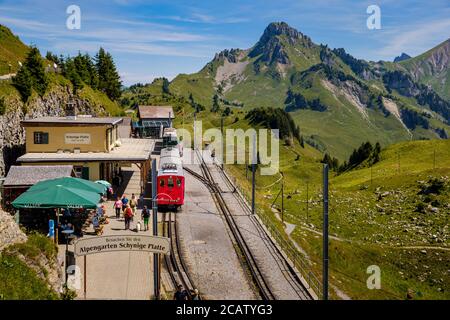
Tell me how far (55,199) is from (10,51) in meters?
57.5

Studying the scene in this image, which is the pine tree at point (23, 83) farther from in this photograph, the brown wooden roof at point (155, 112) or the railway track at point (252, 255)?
the brown wooden roof at point (155, 112)

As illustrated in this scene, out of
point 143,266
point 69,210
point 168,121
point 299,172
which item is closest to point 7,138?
point 69,210

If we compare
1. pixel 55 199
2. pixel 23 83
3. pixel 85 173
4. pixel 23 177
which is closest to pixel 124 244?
pixel 55 199

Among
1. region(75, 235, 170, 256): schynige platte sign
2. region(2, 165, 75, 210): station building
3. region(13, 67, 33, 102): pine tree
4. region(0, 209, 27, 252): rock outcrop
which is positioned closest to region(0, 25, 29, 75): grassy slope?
region(13, 67, 33, 102): pine tree

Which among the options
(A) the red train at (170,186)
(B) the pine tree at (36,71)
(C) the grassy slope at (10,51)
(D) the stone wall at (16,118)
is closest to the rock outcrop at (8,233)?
(A) the red train at (170,186)

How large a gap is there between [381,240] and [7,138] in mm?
38006

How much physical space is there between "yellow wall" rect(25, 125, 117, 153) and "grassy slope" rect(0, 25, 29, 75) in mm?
16104

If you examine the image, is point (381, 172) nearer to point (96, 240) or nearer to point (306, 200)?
point (306, 200)

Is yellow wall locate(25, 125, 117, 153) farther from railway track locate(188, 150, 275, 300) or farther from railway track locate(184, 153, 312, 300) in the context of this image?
railway track locate(184, 153, 312, 300)

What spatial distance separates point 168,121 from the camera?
89.6 m

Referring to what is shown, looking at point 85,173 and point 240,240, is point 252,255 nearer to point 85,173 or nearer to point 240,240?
point 240,240

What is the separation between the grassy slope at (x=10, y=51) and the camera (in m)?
58.1

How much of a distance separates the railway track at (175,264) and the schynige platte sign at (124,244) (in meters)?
3.28

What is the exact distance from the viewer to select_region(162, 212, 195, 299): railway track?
24.2 m
